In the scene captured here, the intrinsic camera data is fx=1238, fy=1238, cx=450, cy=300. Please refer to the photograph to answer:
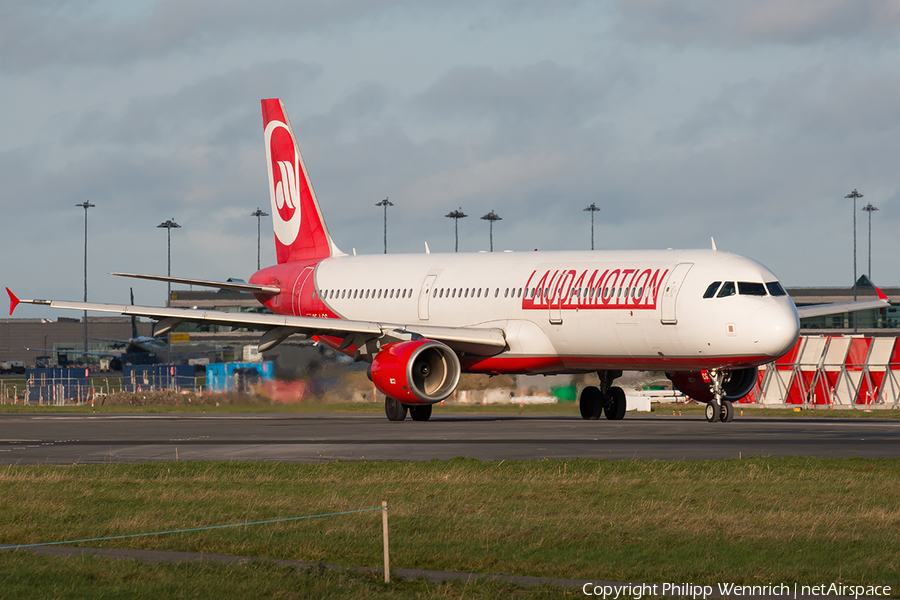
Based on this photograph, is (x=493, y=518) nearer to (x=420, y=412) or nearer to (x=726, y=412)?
(x=726, y=412)

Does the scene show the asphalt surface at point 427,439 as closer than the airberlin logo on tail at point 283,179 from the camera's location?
Yes

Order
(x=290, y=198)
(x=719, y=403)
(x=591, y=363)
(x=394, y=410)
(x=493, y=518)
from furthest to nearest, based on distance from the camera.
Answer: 1. (x=290, y=198)
2. (x=394, y=410)
3. (x=591, y=363)
4. (x=719, y=403)
5. (x=493, y=518)

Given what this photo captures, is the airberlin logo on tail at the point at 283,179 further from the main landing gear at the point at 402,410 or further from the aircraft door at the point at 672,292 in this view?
the aircraft door at the point at 672,292

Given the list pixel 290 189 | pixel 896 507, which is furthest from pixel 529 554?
pixel 290 189

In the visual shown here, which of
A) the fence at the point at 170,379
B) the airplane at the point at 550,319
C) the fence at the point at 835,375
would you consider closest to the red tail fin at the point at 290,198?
the airplane at the point at 550,319

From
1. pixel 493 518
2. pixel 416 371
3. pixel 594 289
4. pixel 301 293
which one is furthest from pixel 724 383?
pixel 493 518

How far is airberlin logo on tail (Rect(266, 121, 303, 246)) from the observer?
1869 inches

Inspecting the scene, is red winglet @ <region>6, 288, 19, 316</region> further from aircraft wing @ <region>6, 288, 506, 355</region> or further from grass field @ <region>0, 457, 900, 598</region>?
grass field @ <region>0, 457, 900, 598</region>

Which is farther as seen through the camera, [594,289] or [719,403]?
[594,289]

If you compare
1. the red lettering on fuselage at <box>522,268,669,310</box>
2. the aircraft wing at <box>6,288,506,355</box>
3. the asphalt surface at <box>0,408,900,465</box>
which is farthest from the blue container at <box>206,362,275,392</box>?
the red lettering on fuselage at <box>522,268,669,310</box>

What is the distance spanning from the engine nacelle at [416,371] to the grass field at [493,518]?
12.6m

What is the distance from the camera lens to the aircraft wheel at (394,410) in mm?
37550

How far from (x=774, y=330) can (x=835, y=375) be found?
24686mm

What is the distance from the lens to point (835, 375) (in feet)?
180
